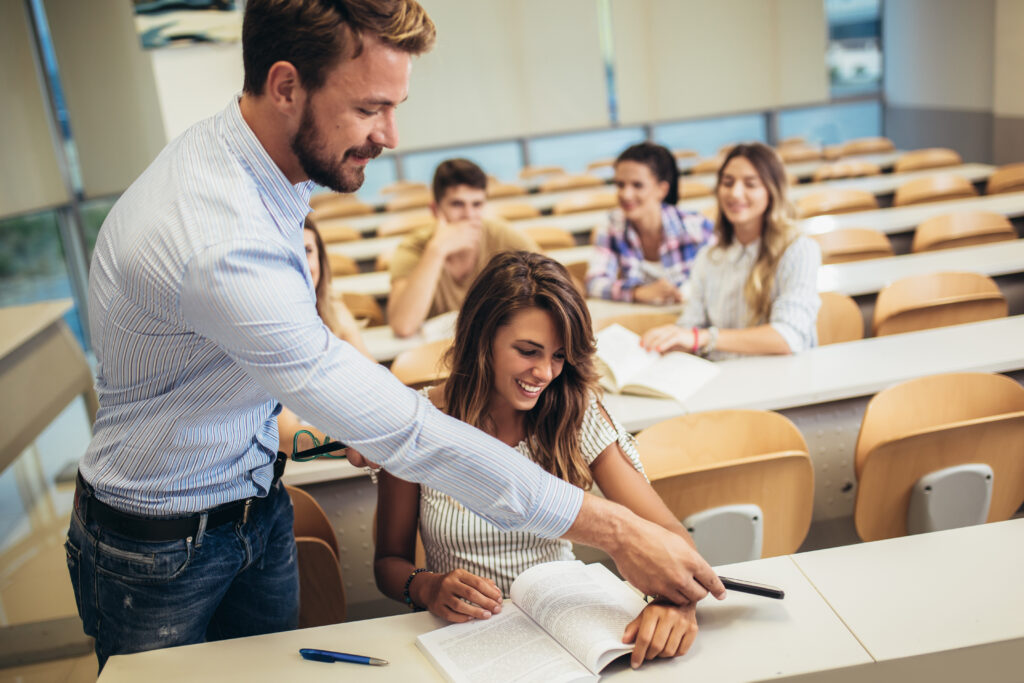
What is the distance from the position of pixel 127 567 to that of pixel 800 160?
805cm

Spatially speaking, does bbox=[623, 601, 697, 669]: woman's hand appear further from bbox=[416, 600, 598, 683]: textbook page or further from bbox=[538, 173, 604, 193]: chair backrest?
bbox=[538, 173, 604, 193]: chair backrest

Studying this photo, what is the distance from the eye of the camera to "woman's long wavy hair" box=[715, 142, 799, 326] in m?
2.81

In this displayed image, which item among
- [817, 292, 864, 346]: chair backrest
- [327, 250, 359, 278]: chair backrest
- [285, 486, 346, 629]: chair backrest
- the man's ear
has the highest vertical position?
the man's ear

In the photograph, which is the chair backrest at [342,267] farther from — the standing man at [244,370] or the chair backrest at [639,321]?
the standing man at [244,370]

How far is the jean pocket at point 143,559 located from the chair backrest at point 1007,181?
5.92m

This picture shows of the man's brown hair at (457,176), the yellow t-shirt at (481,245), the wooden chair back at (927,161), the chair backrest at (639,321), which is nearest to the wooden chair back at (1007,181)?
the wooden chair back at (927,161)

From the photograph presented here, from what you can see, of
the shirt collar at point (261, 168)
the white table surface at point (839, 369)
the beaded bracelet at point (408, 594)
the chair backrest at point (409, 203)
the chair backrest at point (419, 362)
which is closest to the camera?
the shirt collar at point (261, 168)

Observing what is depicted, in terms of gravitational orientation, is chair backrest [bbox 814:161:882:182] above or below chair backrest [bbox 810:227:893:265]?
above

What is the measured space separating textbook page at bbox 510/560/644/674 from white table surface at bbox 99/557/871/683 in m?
0.05

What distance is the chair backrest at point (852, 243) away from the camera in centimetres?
432

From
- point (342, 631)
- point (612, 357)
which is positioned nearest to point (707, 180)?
point (612, 357)

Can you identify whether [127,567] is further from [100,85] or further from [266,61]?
[100,85]

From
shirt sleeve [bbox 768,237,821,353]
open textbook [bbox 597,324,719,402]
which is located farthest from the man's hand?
shirt sleeve [bbox 768,237,821,353]

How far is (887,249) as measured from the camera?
4.33 m
